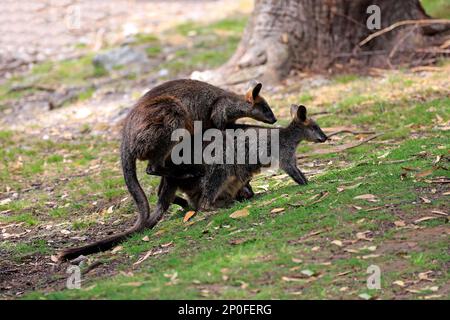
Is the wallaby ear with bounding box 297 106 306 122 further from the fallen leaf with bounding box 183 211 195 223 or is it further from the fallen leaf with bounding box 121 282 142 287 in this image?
the fallen leaf with bounding box 121 282 142 287

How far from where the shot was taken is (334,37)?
516 inches

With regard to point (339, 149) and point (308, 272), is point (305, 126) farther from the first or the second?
point (308, 272)

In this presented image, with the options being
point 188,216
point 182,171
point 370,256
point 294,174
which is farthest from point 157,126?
point 370,256

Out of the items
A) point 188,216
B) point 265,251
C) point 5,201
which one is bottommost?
point 5,201

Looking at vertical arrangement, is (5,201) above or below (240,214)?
below

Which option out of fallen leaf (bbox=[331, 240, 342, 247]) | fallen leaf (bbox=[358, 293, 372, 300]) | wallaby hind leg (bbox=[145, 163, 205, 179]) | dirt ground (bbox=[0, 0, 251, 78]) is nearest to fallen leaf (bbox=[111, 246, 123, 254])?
wallaby hind leg (bbox=[145, 163, 205, 179])

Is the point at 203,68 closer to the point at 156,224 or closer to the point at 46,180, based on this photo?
the point at 46,180

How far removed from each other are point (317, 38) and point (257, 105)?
4.16 m

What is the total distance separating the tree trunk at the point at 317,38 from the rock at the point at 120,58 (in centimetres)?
310

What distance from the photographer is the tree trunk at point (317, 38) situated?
12969 millimetres

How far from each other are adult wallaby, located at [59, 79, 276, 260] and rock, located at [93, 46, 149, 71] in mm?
7202

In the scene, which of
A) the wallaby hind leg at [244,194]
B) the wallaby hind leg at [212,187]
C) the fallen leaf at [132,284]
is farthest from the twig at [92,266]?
the wallaby hind leg at [244,194]

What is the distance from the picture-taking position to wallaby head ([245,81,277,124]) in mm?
9148

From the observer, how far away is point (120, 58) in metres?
16.1
